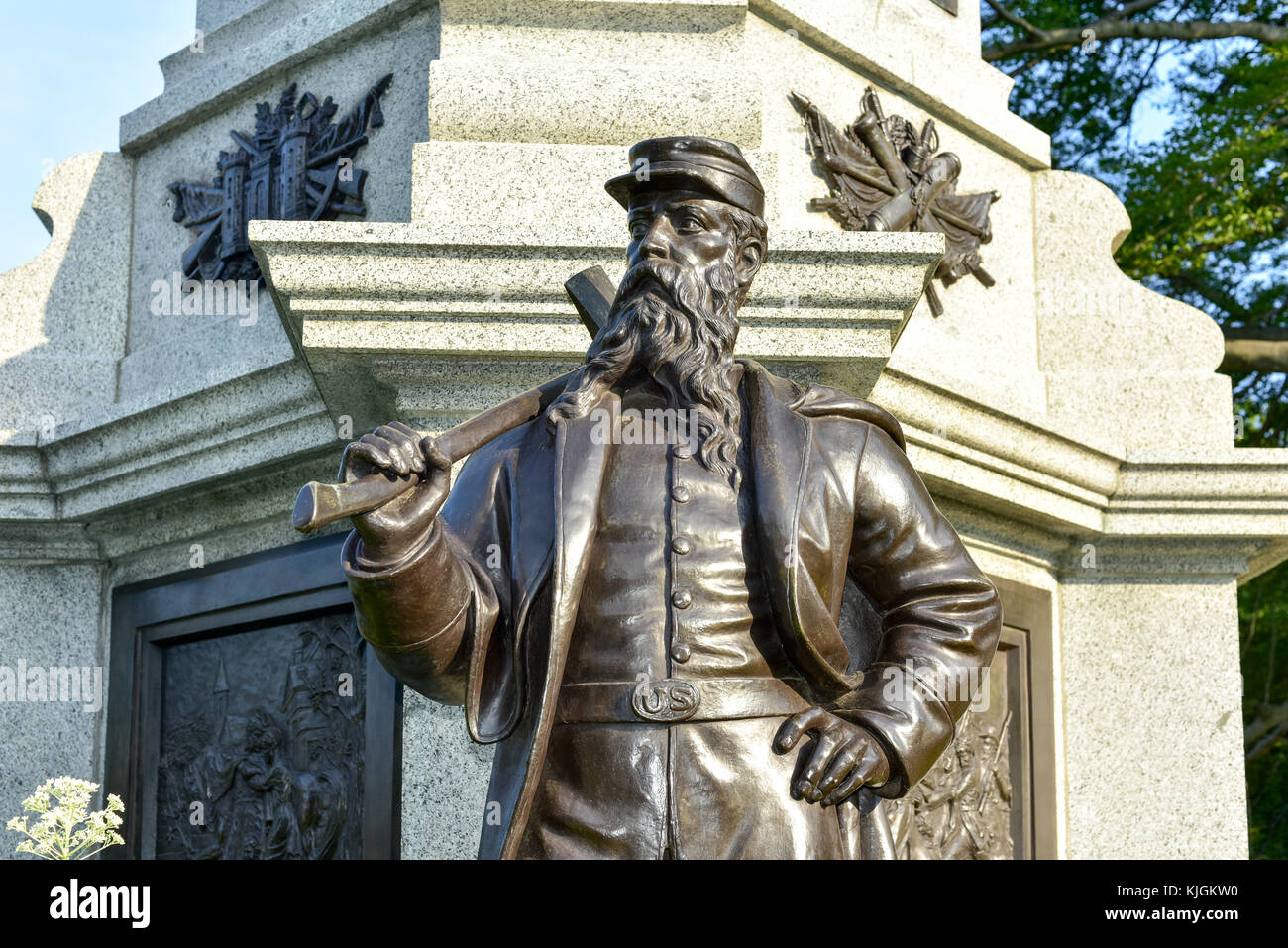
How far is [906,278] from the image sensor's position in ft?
16.7

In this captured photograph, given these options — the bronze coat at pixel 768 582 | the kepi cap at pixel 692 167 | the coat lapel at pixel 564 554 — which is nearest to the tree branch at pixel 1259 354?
the bronze coat at pixel 768 582

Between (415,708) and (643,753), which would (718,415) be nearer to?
(643,753)

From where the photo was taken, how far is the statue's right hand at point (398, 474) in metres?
3.41

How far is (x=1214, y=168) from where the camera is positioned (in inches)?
468

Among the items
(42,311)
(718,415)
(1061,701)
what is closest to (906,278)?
(718,415)

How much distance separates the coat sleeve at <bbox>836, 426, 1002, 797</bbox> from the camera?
3.58 m

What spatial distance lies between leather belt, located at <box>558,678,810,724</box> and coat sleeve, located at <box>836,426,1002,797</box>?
19cm

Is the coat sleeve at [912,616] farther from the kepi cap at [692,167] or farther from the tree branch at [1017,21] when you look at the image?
the tree branch at [1017,21]

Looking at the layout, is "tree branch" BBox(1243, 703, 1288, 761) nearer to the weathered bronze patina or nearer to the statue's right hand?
the weathered bronze patina

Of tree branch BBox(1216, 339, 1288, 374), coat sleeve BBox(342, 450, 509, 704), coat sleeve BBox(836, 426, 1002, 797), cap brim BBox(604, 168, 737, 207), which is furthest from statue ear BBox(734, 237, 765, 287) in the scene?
tree branch BBox(1216, 339, 1288, 374)

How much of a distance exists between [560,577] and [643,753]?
1.31 ft

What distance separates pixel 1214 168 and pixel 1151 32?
5.16 ft

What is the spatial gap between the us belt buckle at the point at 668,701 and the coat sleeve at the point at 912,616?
0.35 m

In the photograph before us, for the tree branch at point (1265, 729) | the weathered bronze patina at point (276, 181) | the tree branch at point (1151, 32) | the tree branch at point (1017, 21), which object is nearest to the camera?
the weathered bronze patina at point (276, 181)
